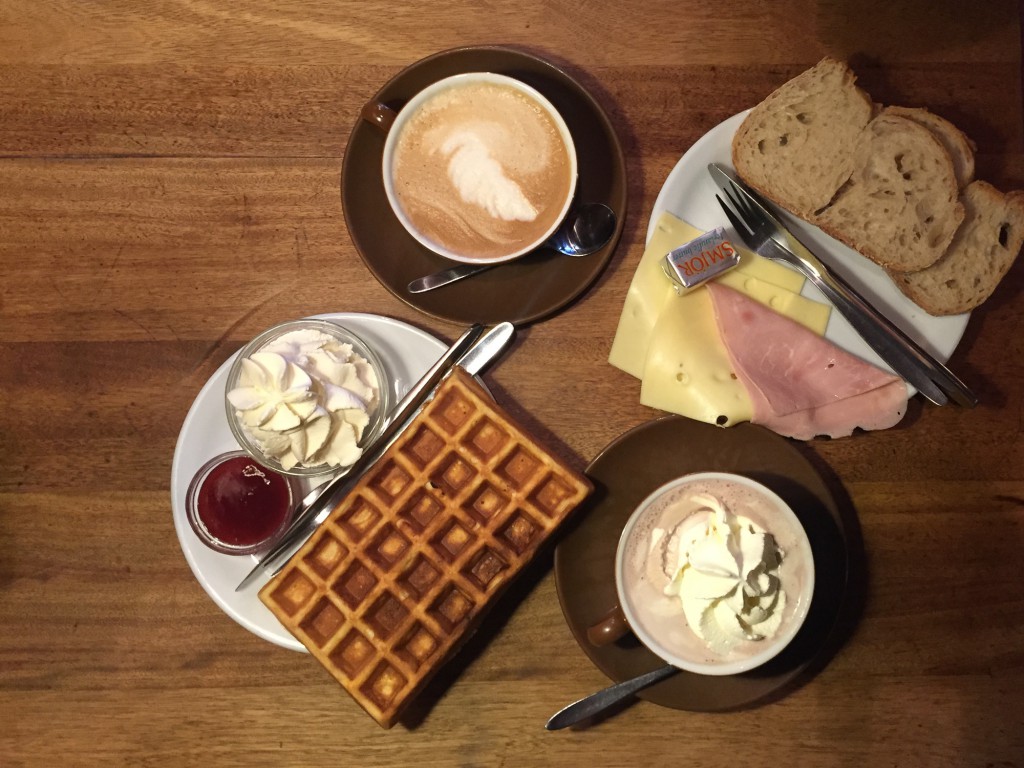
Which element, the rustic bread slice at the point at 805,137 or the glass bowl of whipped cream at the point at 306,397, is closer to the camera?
the glass bowl of whipped cream at the point at 306,397

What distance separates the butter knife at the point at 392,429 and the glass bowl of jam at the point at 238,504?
0.04 metres

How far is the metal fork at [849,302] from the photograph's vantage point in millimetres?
1633

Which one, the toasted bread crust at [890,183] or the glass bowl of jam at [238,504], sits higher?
the toasted bread crust at [890,183]

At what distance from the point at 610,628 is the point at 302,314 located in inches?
38.2

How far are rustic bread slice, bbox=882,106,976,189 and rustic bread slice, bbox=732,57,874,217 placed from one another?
Result: 0.26 ft

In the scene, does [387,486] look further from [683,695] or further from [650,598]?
[683,695]

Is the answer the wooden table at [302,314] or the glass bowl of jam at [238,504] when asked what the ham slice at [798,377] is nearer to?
the wooden table at [302,314]

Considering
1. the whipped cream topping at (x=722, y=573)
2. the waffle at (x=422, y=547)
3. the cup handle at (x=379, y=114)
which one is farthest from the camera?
the cup handle at (x=379, y=114)

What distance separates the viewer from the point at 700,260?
1.67m

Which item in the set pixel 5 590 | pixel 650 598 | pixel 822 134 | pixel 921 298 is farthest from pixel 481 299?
pixel 5 590

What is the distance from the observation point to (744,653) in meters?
Answer: 1.48

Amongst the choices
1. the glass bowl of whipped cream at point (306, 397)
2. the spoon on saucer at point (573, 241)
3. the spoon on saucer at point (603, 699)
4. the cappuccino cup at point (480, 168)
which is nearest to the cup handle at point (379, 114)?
the cappuccino cup at point (480, 168)

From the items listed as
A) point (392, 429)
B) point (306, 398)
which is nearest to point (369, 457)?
point (392, 429)

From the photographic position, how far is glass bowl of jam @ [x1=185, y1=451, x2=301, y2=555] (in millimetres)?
1595
